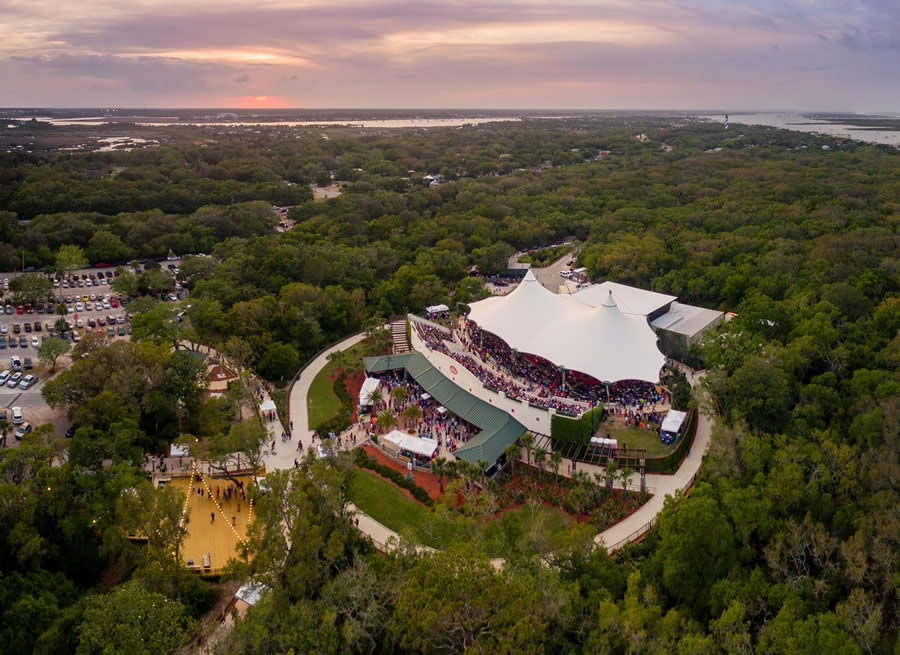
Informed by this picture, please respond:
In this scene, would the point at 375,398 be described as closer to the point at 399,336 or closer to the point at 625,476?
the point at 399,336

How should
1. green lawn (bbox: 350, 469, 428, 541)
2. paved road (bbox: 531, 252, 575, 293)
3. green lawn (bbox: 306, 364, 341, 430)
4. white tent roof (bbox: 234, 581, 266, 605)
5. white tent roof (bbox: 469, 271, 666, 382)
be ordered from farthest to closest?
paved road (bbox: 531, 252, 575, 293)
green lawn (bbox: 306, 364, 341, 430)
white tent roof (bbox: 469, 271, 666, 382)
green lawn (bbox: 350, 469, 428, 541)
white tent roof (bbox: 234, 581, 266, 605)

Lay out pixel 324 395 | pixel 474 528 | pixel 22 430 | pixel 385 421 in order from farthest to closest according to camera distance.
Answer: pixel 324 395 → pixel 385 421 → pixel 22 430 → pixel 474 528

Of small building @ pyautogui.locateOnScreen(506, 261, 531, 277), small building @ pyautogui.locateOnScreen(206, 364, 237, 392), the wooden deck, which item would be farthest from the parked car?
small building @ pyautogui.locateOnScreen(506, 261, 531, 277)

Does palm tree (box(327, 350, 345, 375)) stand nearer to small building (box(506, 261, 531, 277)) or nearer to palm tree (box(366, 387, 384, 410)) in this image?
palm tree (box(366, 387, 384, 410))

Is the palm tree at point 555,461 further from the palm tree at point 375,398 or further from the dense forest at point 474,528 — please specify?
the palm tree at point 375,398

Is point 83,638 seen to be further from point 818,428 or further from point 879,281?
point 879,281

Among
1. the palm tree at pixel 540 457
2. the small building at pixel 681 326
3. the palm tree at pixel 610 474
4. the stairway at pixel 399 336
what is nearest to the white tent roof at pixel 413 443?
the palm tree at pixel 540 457

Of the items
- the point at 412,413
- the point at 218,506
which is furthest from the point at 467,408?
the point at 218,506

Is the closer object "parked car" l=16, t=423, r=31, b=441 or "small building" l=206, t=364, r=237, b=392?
"parked car" l=16, t=423, r=31, b=441
